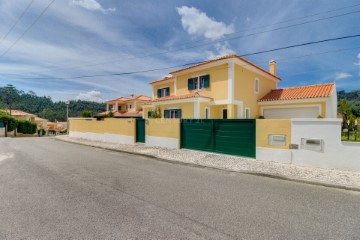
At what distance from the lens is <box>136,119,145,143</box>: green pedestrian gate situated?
1416cm

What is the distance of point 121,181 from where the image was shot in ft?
19.0

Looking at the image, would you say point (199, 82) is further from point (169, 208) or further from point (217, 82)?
point (169, 208)

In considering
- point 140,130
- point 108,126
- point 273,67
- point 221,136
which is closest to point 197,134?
point 221,136

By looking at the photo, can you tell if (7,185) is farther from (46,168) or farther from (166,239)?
(166,239)

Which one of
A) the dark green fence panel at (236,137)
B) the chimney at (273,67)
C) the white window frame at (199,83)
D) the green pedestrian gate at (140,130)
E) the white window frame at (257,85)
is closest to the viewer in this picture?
the dark green fence panel at (236,137)

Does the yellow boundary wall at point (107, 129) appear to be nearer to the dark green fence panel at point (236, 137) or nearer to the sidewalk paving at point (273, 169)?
the sidewalk paving at point (273, 169)

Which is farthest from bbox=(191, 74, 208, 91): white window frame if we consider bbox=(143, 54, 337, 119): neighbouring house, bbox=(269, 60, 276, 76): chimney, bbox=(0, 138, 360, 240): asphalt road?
bbox=(0, 138, 360, 240): asphalt road

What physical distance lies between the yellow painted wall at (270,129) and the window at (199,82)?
28.6ft

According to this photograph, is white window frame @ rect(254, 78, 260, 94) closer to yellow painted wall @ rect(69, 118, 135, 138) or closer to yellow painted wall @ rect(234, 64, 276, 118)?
yellow painted wall @ rect(234, 64, 276, 118)

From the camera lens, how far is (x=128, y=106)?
132 ft

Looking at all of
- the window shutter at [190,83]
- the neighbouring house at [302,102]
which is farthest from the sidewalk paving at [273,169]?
the neighbouring house at [302,102]

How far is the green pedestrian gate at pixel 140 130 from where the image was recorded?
14.2 m

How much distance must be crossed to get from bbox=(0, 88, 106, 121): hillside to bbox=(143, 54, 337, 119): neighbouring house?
74356mm

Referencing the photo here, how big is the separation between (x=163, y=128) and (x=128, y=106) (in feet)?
96.8
